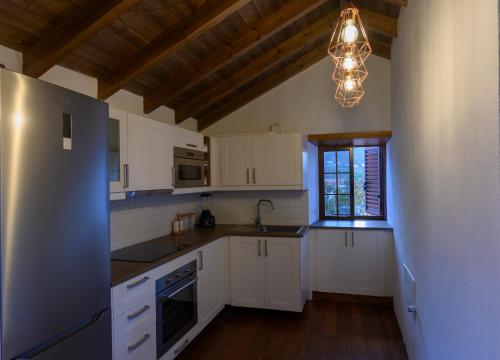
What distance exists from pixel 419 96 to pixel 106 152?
Result: 6.49 feet

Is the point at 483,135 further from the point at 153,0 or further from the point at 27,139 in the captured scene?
the point at 153,0

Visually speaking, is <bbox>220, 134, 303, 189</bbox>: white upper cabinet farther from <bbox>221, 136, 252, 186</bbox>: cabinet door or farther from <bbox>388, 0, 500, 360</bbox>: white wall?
<bbox>388, 0, 500, 360</bbox>: white wall

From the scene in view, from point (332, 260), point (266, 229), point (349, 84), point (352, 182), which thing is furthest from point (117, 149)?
point (352, 182)

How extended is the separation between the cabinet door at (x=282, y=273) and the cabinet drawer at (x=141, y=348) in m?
1.54

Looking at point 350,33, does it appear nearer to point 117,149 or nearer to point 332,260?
point 117,149

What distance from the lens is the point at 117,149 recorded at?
2385 millimetres

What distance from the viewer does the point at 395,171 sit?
3.50 meters

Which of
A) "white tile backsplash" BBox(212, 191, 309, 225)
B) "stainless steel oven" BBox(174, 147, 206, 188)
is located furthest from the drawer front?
"white tile backsplash" BBox(212, 191, 309, 225)

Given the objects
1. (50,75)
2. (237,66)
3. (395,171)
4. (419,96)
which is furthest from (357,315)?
(50,75)

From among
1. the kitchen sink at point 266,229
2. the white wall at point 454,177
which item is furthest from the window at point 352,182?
the white wall at point 454,177

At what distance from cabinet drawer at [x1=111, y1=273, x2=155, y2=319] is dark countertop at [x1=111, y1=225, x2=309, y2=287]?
44 millimetres

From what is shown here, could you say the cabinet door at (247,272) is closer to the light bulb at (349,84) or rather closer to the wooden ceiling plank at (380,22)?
the light bulb at (349,84)

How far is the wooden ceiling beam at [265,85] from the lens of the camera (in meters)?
4.07

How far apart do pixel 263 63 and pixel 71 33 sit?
1.95 meters
